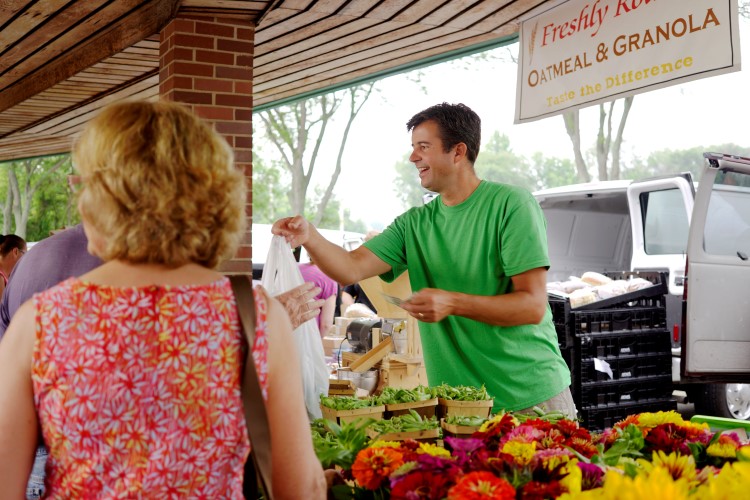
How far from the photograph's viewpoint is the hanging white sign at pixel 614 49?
339 centimetres

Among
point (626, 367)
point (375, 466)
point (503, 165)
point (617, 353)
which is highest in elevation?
point (503, 165)

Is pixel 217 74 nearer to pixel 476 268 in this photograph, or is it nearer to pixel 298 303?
pixel 476 268

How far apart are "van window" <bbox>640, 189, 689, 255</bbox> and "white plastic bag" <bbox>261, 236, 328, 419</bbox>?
234 inches

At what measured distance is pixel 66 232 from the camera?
2627 millimetres

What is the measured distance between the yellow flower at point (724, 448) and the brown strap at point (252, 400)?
3.35ft

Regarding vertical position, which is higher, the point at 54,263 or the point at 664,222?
the point at 664,222

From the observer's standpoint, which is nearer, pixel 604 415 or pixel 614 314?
pixel 604 415

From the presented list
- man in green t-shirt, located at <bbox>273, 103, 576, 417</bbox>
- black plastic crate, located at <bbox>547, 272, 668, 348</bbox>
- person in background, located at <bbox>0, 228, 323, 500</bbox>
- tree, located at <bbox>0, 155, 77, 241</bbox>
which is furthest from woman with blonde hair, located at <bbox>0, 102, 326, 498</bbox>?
tree, located at <bbox>0, 155, 77, 241</bbox>

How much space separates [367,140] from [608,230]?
44.8 m

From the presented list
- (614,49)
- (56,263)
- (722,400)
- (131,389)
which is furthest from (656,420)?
(722,400)

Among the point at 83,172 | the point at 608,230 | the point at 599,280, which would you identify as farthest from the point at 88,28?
the point at 608,230

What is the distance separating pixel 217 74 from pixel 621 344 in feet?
10.6

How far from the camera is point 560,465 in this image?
152cm

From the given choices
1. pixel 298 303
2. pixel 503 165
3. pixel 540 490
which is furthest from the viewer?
pixel 503 165
